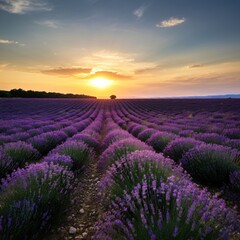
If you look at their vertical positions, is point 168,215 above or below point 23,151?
above

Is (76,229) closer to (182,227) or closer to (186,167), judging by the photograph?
(182,227)

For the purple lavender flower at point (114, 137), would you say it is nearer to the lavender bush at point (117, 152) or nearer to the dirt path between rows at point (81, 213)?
the lavender bush at point (117, 152)

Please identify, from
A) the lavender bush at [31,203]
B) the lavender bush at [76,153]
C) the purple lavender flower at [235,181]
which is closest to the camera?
the lavender bush at [31,203]

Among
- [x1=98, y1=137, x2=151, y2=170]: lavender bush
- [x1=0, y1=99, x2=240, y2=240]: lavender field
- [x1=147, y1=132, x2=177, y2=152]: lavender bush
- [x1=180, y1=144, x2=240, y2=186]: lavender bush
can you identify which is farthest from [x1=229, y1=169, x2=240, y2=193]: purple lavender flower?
[x1=147, y1=132, x2=177, y2=152]: lavender bush

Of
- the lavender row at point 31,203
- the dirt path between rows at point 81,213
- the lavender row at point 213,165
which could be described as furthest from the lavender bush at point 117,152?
the lavender row at point 31,203

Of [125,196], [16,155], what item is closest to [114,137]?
[16,155]

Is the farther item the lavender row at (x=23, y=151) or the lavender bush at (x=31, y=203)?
the lavender row at (x=23, y=151)

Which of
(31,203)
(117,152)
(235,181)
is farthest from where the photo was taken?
(117,152)

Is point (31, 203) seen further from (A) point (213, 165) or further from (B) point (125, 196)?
(A) point (213, 165)

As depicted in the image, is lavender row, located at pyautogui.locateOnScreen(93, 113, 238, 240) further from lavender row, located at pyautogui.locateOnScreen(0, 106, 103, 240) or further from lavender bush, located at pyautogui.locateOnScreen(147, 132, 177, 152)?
lavender bush, located at pyautogui.locateOnScreen(147, 132, 177, 152)

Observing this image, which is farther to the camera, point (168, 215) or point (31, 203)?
point (31, 203)

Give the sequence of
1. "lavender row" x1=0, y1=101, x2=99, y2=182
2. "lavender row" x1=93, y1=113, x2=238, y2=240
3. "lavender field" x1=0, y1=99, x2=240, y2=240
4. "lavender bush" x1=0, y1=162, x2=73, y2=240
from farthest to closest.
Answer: "lavender row" x1=0, y1=101, x2=99, y2=182, "lavender bush" x1=0, y1=162, x2=73, y2=240, "lavender field" x1=0, y1=99, x2=240, y2=240, "lavender row" x1=93, y1=113, x2=238, y2=240

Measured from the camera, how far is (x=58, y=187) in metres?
2.90

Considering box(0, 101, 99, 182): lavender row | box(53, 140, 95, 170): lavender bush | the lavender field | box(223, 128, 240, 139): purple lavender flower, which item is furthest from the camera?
box(223, 128, 240, 139): purple lavender flower
